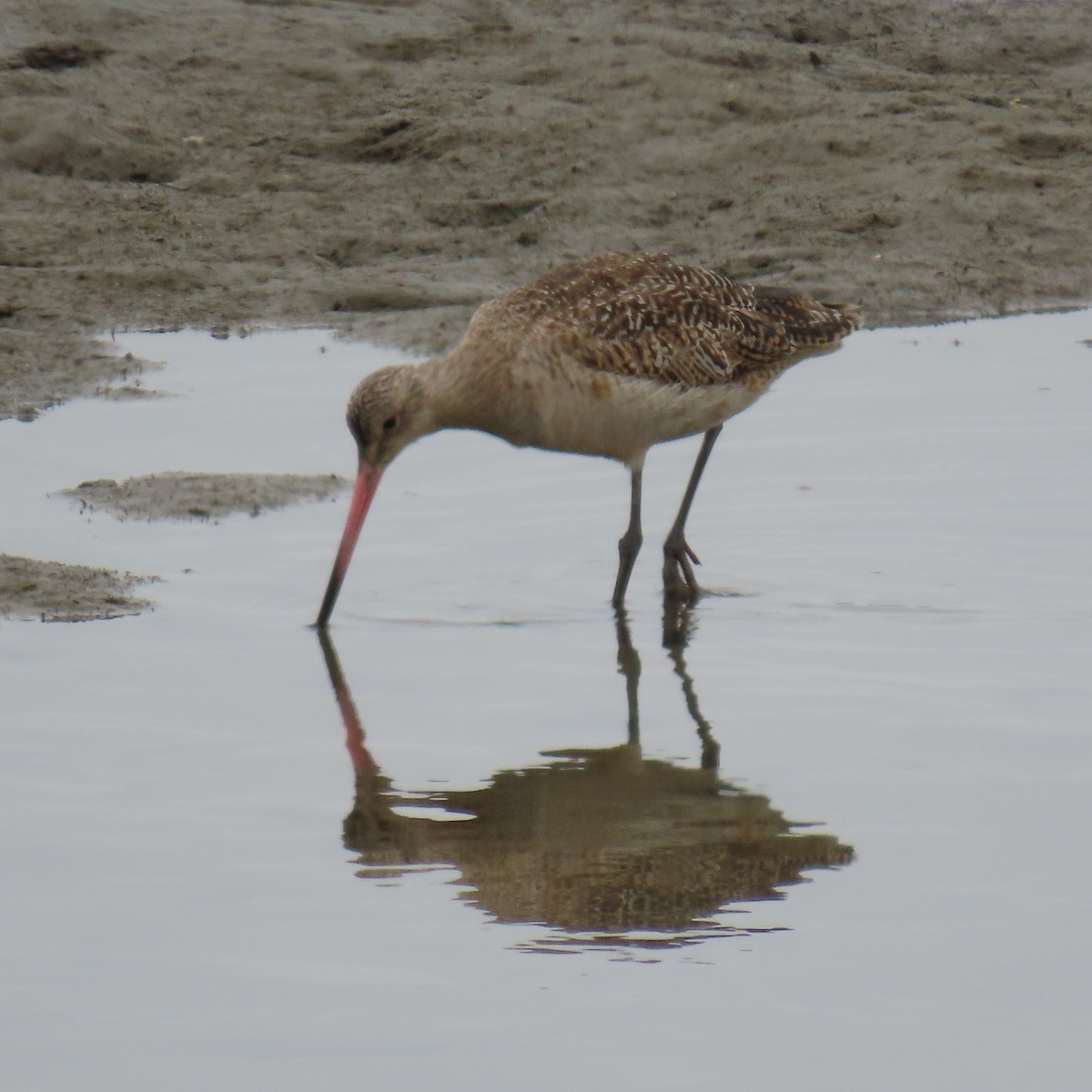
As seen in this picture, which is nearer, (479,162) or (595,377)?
(595,377)

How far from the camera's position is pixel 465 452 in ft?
25.7

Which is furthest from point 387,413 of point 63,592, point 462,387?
point 63,592

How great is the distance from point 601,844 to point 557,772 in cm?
41

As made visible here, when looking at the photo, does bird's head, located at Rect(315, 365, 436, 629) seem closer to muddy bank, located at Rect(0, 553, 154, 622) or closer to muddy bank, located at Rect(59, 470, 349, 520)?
muddy bank, located at Rect(0, 553, 154, 622)

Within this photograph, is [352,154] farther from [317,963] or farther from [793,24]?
[317,963]

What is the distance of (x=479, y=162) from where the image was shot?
11.0 metres

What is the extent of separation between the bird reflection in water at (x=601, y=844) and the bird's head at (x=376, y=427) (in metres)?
1.10

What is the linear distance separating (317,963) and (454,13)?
9706mm

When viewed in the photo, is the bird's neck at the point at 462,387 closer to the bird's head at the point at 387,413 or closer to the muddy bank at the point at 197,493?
the bird's head at the point at 387,413

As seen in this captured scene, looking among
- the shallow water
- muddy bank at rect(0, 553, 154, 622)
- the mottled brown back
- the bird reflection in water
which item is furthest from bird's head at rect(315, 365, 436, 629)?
the bird reflection in water

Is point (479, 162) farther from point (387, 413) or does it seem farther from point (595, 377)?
point (387, 413)

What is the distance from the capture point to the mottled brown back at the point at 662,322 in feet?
21.0

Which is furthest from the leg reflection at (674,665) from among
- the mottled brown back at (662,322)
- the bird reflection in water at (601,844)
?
the mottled brown back at (662,322)

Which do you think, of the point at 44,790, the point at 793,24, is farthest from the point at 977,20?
the point at 44,790
